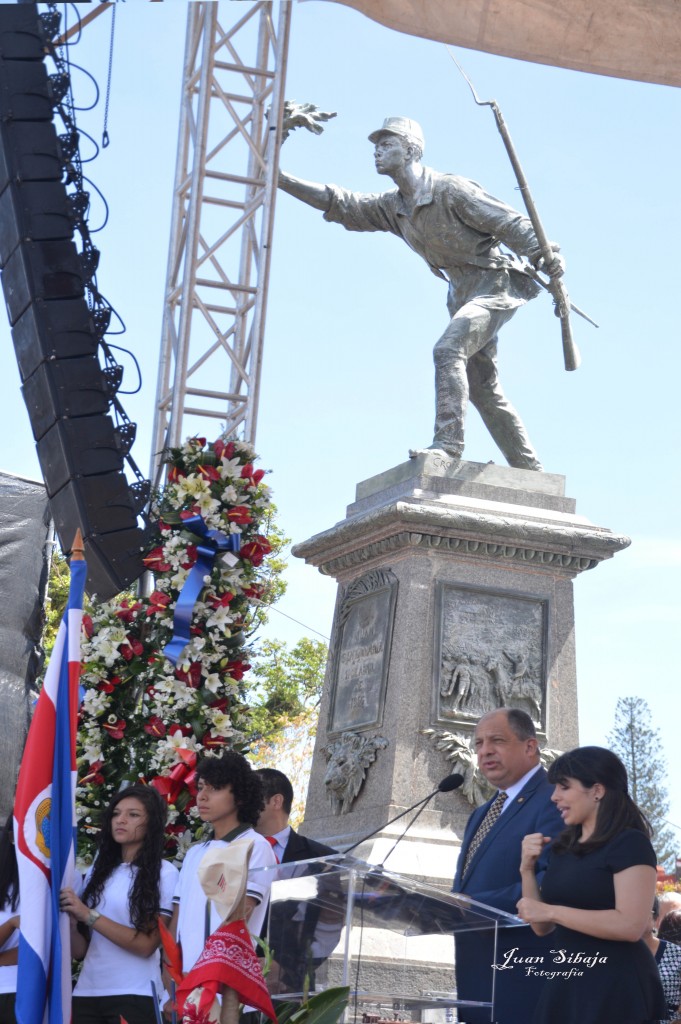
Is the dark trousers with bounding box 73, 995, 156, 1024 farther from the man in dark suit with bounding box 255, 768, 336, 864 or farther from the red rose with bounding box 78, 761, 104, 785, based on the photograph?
the red rose with bounding box 78, 761, 104, 785

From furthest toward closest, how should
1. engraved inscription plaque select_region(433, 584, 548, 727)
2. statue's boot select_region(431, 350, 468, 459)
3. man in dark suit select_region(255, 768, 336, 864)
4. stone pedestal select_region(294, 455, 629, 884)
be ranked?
1. statue's boot select_region(431, 350, 468, 459)
2. engraved inscription plaque select_region(433, 584, 548, 727)
3. stone pedestal select_region(294, 455, 629, 884)
4. man in dark suit select_region(255, 768, 336, 864)

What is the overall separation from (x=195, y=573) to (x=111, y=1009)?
7.56ft

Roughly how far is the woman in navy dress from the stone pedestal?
3366 mm

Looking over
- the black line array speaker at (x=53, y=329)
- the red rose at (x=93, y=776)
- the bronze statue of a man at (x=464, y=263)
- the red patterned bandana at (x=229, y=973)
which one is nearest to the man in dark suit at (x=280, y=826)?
the red rose at (x=93, y=776)

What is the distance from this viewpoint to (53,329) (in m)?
12.0

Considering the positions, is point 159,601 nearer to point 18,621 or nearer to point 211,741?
point 211,741

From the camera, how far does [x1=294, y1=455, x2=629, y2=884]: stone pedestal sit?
805 centimetres

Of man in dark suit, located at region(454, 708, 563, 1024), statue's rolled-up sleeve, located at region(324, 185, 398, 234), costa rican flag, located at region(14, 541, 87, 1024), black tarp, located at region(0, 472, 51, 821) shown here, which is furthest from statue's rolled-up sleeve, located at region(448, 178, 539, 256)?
costa rican flag, located at region(14, 541, 87, 1024)

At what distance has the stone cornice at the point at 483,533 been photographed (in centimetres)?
830

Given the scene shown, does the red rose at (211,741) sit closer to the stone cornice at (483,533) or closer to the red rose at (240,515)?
the red rose at (240,515)

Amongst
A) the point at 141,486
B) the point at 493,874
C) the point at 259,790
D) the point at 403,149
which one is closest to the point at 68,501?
the point at 141,486

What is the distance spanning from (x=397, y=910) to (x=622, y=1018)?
650 millimetres

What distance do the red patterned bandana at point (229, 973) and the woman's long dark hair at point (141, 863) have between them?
116 centimetres

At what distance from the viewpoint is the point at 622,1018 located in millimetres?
4207
